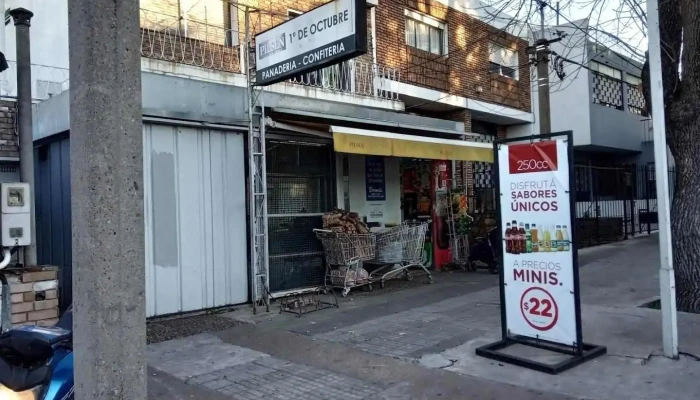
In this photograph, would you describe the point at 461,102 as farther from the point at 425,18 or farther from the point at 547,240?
the point at 547,240

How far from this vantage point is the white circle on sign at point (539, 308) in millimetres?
5855

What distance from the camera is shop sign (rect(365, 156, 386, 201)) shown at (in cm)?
1181

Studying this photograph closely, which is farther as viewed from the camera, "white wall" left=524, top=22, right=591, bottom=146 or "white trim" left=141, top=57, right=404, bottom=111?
"white wall" left=524, top=22, right=591, bottom=146

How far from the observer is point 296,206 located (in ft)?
32.4

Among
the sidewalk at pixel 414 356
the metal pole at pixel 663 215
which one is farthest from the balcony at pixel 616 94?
the metal pole at pixel 663 215

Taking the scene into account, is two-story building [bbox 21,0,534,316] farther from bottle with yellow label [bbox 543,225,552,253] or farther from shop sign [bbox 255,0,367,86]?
bottle with yellow label [bbox 543,225,552,253]

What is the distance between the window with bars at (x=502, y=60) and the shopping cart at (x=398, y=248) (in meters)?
8.62

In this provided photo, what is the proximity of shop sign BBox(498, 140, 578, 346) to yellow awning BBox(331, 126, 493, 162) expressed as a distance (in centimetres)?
315

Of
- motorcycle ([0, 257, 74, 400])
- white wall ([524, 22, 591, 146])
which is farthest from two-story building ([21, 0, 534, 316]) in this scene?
white wall ([524, 22, 591, 146])

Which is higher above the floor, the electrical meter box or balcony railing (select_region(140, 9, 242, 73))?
balcony railing (select_region(140, 9, 242, 73))

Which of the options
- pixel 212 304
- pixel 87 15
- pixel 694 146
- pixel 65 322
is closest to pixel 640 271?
pixel 694 146

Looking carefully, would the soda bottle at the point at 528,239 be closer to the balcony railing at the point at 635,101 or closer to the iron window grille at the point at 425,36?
the iron window grille at the point at 425,36

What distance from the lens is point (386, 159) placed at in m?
12.3

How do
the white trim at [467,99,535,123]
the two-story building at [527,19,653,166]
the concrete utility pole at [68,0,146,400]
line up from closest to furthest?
1. the concrete utility pole at [68,0,146,400]
2. the white trim at [467,99,535,123]
3. the two-story building at [527,19,653,166]
